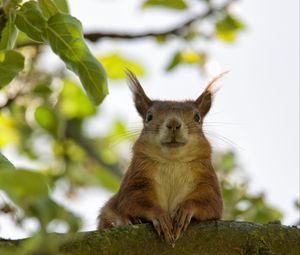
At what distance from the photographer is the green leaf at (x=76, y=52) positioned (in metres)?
2.78

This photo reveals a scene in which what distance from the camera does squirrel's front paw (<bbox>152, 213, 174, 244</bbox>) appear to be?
3277 mm

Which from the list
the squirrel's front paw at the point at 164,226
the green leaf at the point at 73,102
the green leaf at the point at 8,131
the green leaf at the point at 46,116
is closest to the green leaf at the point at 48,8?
the squirrel's front paw at the point at 164,226

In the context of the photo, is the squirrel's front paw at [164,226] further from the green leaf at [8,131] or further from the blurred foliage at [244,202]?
the green leaf at [8,131]

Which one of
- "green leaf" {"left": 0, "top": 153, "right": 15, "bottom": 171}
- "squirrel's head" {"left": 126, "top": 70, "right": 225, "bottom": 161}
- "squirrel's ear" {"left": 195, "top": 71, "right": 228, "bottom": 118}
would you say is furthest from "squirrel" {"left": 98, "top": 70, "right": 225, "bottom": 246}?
"green leaf" {"left": 0, "top": 153, "right": 15, "bottom": 171}

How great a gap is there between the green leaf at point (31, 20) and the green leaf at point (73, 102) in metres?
3.16

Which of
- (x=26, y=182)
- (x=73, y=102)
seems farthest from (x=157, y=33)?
(x=26, y=182)

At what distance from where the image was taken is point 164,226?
3449 millimetres

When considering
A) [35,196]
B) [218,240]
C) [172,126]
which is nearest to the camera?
[35,196]

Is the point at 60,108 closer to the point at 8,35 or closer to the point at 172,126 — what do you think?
→ the point at 172,126

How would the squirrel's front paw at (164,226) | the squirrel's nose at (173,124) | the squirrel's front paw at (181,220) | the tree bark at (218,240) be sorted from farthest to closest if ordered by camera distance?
the squirrel's nose at (173,124), the squirrel's front paw at (181,220), the squirrel's front paw at (164,226), the tree bark at (218,240)

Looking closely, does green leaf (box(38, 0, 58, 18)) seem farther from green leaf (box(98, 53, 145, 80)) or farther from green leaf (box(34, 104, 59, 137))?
green leaf (box(98, 53, 145, 80))

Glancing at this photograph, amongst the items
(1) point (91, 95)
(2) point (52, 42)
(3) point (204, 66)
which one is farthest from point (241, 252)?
(3) point (204, 66)

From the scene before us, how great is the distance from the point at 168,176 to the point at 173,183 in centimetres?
9

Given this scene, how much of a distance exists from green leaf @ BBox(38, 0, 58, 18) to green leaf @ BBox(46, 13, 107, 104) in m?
0.08
